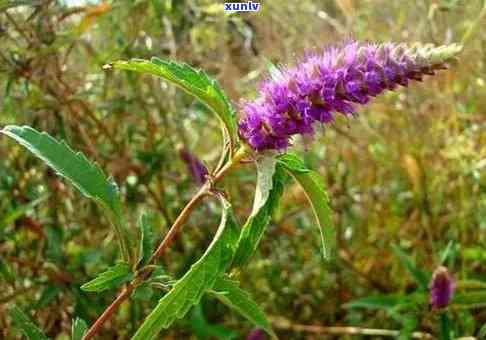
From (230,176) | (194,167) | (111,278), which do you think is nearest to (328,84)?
(111,278)

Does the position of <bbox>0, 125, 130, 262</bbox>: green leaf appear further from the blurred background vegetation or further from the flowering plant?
the blurred background vegetation

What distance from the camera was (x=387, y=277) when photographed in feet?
8.31

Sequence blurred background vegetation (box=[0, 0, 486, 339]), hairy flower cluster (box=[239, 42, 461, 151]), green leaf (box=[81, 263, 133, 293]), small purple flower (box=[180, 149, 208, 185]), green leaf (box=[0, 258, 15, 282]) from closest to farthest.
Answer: hairy flower cluster (box=[239, 42, 461, 151]) → green leaf (box=[81, 263, 133, 293]) → green leaf (box=[0, 258, 15, 282]) → blurred background vegetation (box=[0, 0, 486, 339]) → small purple flower (box=[180, 149, 208, 185])

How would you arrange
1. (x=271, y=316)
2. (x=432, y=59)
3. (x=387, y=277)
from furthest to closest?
Result: (x=387, y=277)
(x=271, y=316)
(x=432, y=59)

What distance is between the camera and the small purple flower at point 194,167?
2131 mm

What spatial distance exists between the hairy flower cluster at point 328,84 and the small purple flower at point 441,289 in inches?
33.0

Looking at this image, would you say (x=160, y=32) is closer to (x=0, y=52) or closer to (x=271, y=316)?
(x=0, y=52)

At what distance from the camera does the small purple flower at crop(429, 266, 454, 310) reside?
1.73 meters

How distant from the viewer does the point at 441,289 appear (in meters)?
1.74

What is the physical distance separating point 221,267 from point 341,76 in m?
0.29

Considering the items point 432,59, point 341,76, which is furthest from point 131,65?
point 432,59

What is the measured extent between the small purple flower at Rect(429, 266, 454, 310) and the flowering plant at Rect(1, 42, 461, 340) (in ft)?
2.43

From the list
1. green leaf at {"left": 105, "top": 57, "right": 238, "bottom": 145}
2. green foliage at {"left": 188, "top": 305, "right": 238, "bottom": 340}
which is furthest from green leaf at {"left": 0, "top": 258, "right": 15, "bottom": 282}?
green leaf at {"left": 105, "top": 57, "right": 238, "bottom": 145}

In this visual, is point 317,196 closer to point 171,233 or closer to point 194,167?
point 171,233
